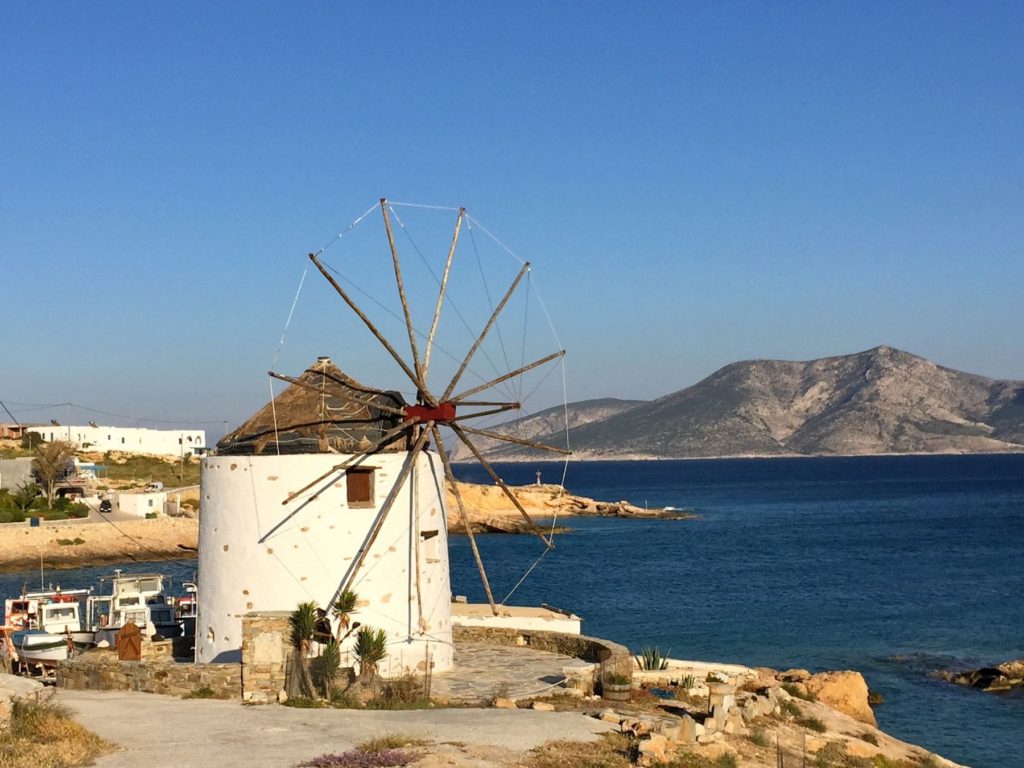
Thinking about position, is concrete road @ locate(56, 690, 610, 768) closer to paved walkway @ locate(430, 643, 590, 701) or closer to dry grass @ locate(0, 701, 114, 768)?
dry grass @ locate(0, 701, 114, 768)

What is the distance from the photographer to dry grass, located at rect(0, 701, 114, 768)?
13227 millimetres

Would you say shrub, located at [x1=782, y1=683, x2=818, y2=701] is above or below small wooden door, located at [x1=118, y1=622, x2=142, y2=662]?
below

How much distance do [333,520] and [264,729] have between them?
546cm

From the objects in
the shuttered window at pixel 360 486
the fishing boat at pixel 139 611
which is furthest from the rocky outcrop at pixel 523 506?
the shuttered window at pixel 360 486

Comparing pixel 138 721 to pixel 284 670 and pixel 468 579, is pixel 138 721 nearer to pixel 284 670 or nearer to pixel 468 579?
pixel 284 670

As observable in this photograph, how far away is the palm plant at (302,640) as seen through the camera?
60.5ft

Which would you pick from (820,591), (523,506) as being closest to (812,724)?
(820,591)

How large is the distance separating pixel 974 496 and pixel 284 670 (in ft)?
407

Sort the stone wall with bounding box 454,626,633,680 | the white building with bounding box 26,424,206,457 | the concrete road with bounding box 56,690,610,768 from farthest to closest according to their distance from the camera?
the white building with bounding box 26,424,206,457 < the stone wall with bounding box 454,626,633,680 < the concrete road with bounding box 56,690,610,768

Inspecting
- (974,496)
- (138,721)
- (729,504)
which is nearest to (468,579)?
(138,721)

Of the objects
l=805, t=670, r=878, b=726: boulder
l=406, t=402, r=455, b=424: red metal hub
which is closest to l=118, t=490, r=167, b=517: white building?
l=805, t=670, r=878, b=726: boulder

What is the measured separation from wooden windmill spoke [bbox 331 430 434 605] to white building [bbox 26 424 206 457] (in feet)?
291

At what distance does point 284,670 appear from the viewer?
18.4 meters

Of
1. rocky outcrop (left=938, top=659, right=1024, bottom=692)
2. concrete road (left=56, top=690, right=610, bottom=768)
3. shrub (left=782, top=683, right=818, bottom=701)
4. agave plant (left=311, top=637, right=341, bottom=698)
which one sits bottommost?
rocky outcrop (left=938, top=659, right=1024, bottom=692)
